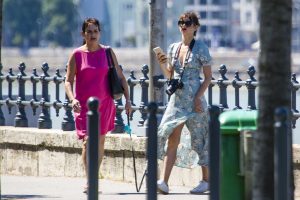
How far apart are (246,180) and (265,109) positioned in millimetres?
1303

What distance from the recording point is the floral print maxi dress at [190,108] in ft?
43.1

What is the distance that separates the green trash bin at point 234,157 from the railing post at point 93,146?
78 cm

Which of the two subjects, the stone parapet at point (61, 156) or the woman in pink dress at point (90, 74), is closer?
the woman in pink dress at point (90, 74)

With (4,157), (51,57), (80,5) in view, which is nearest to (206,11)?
(80,5)

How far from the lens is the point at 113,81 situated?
1327 centimetres

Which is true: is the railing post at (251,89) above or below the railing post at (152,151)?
above

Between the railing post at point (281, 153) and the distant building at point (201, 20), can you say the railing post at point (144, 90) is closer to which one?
the railing post at point (281, 153)

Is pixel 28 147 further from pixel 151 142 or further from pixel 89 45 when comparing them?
pixel 151 142

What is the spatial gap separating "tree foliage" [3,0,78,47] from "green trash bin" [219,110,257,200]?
141 m

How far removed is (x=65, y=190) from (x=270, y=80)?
5745 mm

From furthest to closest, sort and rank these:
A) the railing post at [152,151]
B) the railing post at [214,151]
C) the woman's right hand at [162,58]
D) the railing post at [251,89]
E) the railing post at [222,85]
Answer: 1. the railing post at [222,85]
2. the railing post at [251,89]
3. the woman's right hand at [162,58]
4. the railing post at [152,151]
5. the railing post at [214,151]

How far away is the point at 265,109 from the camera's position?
8.75 metres

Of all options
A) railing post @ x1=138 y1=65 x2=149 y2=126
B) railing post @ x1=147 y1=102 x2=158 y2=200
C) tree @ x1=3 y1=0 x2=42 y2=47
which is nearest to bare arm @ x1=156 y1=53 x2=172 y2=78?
railing post @ x1=138 y1=65 x2=149 y2=126

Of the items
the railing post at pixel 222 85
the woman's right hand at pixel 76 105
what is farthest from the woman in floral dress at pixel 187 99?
the railing post at pixel 222 85
